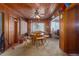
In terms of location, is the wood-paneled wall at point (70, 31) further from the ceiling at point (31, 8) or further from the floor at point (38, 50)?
the ceiling at point (31, 8)

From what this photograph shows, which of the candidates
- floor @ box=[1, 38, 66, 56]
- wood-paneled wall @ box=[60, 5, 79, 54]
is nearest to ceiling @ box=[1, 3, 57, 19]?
wood-paneled wall @ box=[60, 5, 79, 54]

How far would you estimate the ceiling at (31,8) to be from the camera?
2895 millimetres

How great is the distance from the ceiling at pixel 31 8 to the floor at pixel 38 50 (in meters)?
0.66

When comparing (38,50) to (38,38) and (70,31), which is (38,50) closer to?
(38,38)

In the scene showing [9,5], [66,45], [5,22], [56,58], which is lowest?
[56,58]

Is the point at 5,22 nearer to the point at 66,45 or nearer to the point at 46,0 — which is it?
the point at 46,0

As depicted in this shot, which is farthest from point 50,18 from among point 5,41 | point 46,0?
point 5,41

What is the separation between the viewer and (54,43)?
9.81ft

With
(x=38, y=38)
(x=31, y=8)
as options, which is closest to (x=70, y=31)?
(x=38, y=38)

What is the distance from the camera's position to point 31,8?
2932mm

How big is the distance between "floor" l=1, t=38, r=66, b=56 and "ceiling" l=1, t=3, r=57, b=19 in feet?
2.17

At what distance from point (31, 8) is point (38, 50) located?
1003 millimetres

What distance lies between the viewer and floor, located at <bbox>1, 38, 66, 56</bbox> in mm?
2932

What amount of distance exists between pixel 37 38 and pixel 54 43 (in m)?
0.43
